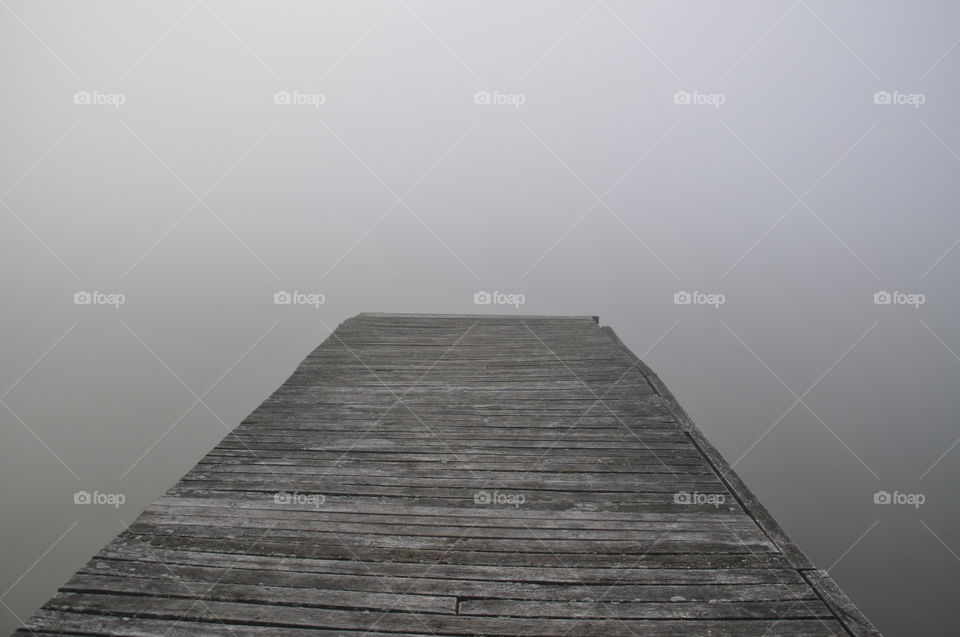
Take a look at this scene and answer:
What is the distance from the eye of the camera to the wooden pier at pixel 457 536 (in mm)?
1537

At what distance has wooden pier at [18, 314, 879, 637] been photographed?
5.04ft

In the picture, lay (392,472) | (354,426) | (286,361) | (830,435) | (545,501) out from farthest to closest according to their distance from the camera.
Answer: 1. (830,435)
2. (286,361)
3. (354,426)
4. (392,472)
5. (545,501)

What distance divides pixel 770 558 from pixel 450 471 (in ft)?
3.62

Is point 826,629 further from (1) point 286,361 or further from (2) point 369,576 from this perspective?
(1) point 286,361

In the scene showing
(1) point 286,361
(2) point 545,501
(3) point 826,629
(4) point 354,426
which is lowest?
(3) point 826,629

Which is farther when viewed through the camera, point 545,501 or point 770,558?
point 545,501

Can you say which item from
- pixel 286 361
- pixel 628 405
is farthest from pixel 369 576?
pixel 286 361

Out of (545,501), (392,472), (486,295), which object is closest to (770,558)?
(545,501)

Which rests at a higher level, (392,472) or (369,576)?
(392,472)

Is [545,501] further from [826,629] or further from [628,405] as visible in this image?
[628,405]

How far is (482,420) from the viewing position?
9.89ft

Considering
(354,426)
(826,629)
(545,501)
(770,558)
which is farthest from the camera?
(354,426)

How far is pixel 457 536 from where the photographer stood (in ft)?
6.35

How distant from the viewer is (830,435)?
27.5ft
